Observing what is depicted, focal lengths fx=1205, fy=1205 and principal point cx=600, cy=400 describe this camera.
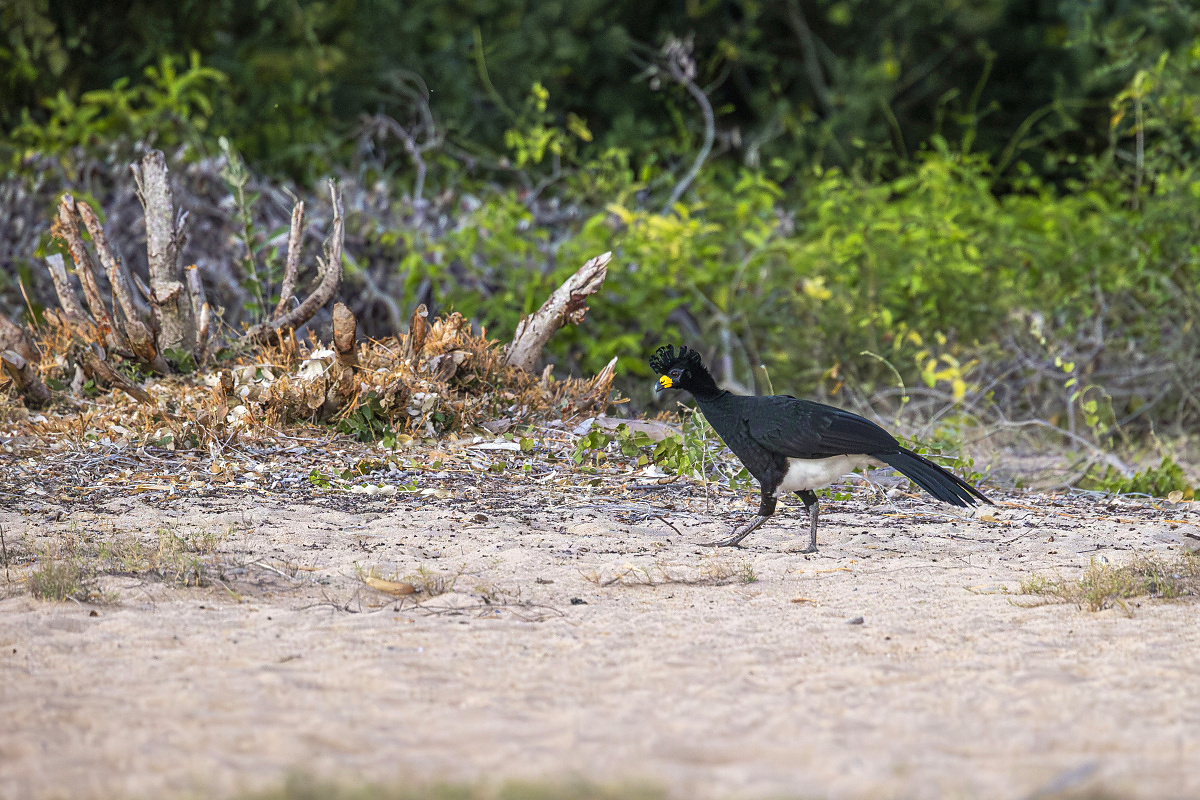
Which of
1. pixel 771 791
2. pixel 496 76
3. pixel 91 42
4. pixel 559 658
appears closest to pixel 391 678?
pixel 559 658

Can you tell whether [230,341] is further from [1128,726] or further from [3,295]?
[1128,726]

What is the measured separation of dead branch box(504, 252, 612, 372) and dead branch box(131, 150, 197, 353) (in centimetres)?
184

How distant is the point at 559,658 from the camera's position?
3.03 m

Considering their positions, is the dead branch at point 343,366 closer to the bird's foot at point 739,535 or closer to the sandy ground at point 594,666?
the sandy ground at point 594,666

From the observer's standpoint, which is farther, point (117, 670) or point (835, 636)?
point (835, 636)

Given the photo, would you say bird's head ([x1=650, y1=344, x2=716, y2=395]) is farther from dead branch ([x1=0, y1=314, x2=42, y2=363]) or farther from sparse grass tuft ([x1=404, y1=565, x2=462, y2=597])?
dead branch ([x1=0, y1=314, x2=42, y2=363])

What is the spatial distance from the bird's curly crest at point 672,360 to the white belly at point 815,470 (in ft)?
1.81

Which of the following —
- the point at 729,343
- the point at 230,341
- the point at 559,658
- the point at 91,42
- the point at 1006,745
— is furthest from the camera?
the point at 91,42

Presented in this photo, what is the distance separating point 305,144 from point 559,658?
8.49 m

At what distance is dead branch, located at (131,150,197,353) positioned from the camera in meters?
6.69

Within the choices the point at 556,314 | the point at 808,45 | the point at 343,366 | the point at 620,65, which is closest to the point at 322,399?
the point at 343,366

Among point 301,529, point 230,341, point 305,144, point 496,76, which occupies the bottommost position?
point 301,529

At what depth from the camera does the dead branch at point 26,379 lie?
20.4ft

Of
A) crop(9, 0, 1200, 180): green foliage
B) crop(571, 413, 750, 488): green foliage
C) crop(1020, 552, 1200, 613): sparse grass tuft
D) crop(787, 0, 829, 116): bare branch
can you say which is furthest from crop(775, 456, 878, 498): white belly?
crop(787, 0, 829, 116): bare branch
